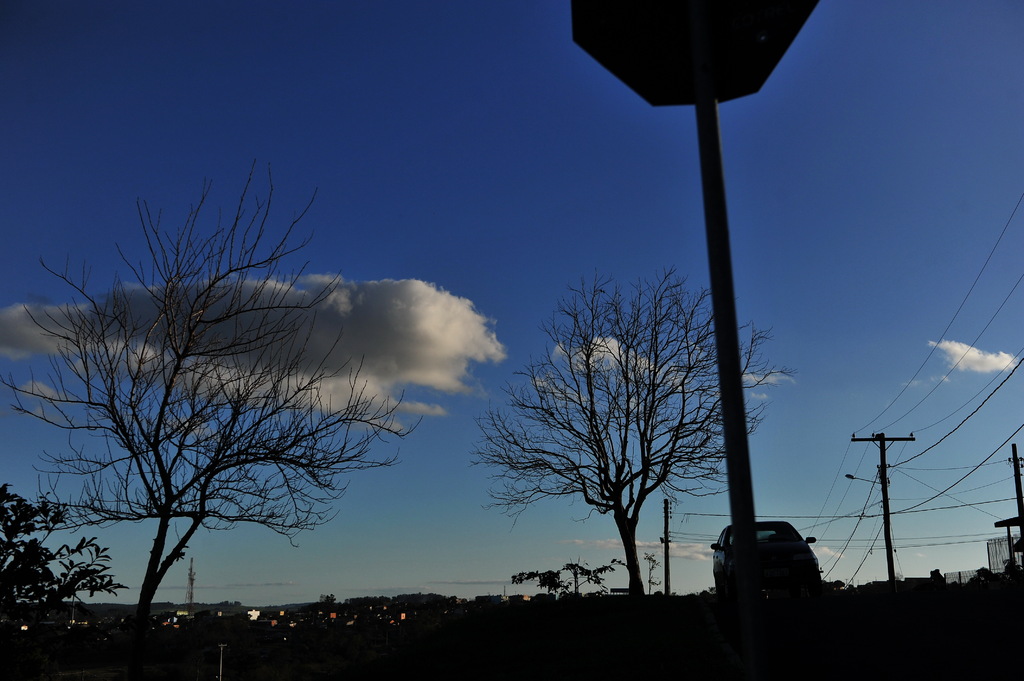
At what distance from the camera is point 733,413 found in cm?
242

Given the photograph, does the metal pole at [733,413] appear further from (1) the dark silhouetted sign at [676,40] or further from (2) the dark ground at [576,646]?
(2) the dark ground at [576,646]

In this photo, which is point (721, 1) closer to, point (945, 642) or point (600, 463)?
point (945, 642)

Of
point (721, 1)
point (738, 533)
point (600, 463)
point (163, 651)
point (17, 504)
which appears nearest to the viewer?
point (738, 533)

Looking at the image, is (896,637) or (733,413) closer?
(733,413)

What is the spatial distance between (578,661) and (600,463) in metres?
14.3

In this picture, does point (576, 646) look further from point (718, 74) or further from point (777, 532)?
point (718, 74)

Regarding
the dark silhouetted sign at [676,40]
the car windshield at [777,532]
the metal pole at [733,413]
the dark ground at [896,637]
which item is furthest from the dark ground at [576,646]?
the dark silhouetted sign at [676,40]

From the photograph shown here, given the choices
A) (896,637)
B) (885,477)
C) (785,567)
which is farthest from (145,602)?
(885,477)

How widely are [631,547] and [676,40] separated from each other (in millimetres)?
21652

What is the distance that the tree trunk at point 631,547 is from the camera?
22.7 m

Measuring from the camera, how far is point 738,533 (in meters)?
2.40

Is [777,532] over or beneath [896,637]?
over

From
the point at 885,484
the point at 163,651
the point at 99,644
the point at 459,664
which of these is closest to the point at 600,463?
the point at 459,664

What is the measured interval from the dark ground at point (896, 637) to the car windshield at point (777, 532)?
11.7 ft
